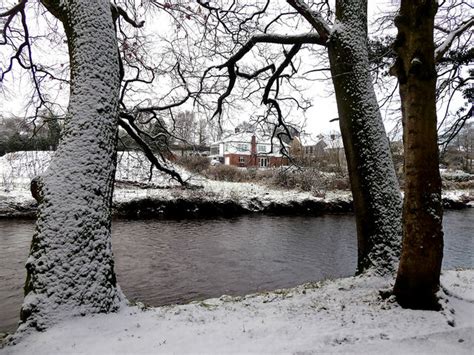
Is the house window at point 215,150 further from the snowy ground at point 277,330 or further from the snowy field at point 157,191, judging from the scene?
the snowy ground at point 277,330

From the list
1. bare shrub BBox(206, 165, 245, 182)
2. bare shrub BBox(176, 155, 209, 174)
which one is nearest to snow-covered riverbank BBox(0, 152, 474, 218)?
bare shrub BBox(176, 155, 209, 174)

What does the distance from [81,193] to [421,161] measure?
348 cm

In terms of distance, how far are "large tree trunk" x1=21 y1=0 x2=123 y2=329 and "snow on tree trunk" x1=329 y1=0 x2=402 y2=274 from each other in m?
3.17

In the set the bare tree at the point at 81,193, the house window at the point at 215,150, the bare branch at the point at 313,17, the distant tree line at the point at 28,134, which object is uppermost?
the house window at the point at 215,150

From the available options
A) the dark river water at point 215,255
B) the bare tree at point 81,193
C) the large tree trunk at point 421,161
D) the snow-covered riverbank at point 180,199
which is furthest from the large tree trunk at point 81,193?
the snow-covered riverbank at point 180,199

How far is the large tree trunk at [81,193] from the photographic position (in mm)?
3289

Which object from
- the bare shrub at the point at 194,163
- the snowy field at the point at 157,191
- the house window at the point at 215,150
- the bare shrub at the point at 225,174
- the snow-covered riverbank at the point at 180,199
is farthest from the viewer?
the house window at the point at 215,150

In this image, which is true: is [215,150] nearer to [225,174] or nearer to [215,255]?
[225,174]

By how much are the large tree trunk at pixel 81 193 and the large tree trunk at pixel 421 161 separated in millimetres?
Answer: 3119

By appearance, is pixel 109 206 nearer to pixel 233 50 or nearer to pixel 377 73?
pixel 233 50

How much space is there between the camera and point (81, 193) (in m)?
3.66

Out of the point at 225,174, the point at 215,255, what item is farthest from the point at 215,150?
the point at 215,255

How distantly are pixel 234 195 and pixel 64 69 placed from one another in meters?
13.2

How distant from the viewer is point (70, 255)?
3408 mm
